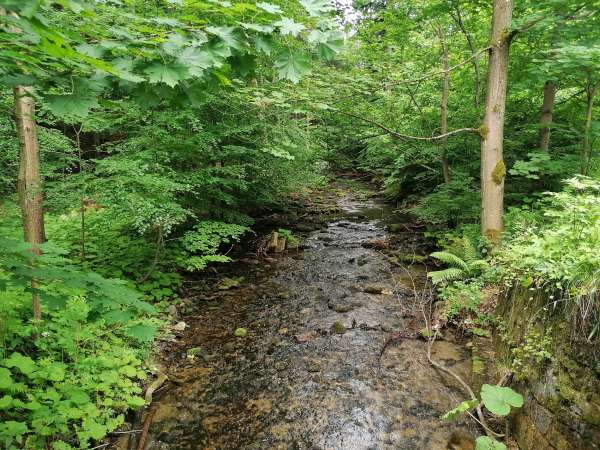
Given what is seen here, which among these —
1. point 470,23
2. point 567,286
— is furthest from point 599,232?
point 470,23

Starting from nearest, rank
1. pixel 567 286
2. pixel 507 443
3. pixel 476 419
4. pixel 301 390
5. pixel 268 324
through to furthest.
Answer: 1. pixel 567 286
2. pixel 507 443
3. pixel 476 419
4. pixel 301 390
5. pixel 268 324

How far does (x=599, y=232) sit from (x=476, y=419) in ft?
7.31

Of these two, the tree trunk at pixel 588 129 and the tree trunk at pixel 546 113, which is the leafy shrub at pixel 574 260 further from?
the tree trunk at pixel 546 113

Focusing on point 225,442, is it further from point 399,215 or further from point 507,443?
point 399,215

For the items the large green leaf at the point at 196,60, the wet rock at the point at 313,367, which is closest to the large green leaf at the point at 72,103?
the large green leaf at the point at 196,60

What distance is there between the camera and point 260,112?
8492 mm

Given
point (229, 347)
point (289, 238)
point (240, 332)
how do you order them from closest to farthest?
point (229, 347) → point (240, 332) → point (289, 238)

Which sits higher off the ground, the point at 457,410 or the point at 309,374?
the point at 457,410

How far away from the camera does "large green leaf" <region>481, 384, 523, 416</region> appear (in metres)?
3.22

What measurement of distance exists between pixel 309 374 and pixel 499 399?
7.95ft

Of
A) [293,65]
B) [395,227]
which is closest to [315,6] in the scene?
[293,65]

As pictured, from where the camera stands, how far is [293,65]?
6.20 feet

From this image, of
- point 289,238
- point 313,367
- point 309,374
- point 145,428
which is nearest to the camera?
point 145,428

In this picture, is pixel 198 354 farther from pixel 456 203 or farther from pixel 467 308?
pixel 456 203
